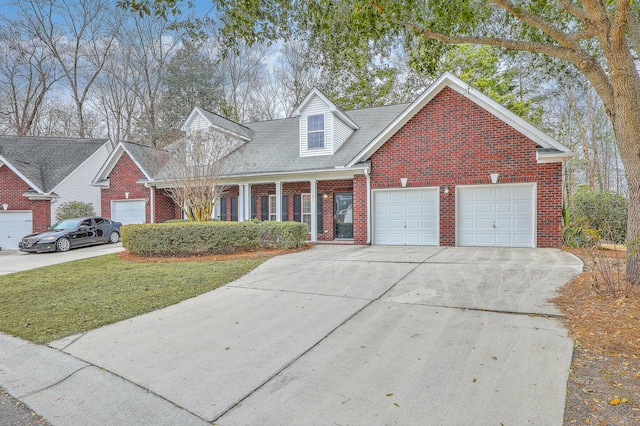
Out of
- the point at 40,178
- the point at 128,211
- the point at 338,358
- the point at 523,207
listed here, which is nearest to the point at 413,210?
the point at 523,207

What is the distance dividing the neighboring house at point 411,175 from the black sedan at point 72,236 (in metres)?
2.99

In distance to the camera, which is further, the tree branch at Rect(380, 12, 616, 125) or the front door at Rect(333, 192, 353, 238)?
the front door at Rect(333, 192, 353, 238)

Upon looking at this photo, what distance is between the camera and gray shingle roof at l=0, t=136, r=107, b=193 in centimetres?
1961

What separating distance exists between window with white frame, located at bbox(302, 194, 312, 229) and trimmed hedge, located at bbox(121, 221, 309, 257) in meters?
3.44

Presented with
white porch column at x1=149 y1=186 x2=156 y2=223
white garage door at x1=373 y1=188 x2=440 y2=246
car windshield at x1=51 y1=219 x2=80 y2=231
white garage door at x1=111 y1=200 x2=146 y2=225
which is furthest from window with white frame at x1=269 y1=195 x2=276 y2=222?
car windshield at x1=51 y1=219 x2=80 y2=231

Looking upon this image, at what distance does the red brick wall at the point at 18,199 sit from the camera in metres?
18.8

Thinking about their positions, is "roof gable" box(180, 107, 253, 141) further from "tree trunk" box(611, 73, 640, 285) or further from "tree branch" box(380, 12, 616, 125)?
"tree trunk" box(611, 73, 640, 285)

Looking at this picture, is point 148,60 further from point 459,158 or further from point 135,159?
point 459,158

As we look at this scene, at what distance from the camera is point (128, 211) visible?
1820 centimetres

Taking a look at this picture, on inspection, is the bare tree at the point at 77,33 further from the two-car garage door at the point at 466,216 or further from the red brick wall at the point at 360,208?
the two-car garage door at the point at 466,216

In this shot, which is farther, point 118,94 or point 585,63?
point 118,94

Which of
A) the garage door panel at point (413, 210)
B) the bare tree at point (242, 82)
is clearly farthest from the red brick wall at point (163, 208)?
the garage door panel at point (413, 210)

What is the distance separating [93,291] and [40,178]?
17.6 meters

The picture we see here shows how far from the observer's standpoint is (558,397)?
105 inches
